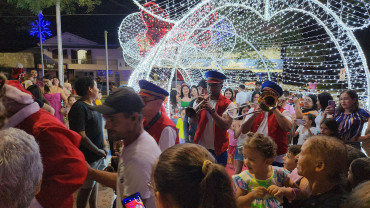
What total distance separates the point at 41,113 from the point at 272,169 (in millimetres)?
2052

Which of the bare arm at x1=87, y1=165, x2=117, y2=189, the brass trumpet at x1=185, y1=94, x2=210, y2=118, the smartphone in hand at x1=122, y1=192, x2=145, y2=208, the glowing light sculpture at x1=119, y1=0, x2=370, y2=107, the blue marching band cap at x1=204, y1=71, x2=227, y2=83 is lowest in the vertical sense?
the bare arm at x1=87, y1=165, x2=117, y2=189

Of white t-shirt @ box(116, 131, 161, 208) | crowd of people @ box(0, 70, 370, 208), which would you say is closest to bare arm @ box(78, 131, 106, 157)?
crowd of people @ box(0, 70, 370, 208)

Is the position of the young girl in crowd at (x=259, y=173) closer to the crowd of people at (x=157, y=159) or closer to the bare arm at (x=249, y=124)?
the crowd of people at (x=157, y=159)

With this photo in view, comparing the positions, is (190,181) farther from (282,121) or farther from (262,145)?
(282,121)

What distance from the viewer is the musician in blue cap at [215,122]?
375cm

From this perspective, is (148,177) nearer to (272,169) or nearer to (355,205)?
(355,205)

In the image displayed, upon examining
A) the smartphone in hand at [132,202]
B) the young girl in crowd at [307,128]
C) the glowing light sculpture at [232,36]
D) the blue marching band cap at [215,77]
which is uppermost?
the glowing light sculpture at [232,36]

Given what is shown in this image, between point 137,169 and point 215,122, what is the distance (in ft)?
7.01

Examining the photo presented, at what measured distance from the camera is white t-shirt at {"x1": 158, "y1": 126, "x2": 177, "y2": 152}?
103 inches

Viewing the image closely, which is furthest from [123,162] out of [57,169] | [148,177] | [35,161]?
[35,161]

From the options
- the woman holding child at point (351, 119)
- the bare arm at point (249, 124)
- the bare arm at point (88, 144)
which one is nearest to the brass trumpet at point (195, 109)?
the bare arm at point (249, 124)

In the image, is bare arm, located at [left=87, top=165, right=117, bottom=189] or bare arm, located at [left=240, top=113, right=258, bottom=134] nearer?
bare arm, located at [left=87, top=165, right=117, bottom=189]

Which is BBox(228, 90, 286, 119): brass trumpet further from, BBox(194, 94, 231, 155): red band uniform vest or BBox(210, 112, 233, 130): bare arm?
BBox(194, 94, 231, 155): red band uniform vest

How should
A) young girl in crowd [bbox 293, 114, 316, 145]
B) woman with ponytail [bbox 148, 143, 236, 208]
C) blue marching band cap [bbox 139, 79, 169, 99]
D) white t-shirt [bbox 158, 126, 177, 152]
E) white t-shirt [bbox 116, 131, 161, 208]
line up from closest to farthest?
woman with ponytail [bbox 148, 143, 236, 208] < white t-shirt [bbox 116, 131, 161, 208] < white t-shirt [bbox 158, 126, 177, 152] < blue marching band cap [bbox 139, 79, 169, 99] < young girl in crowd [bbox 293, 114, 316, 145]
